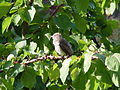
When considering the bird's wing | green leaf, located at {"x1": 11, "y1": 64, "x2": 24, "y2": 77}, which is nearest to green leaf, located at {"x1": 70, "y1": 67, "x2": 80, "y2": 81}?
green leaf, located at {"x1": 11, "y1": 64, "x2": 24, "y2": 77}

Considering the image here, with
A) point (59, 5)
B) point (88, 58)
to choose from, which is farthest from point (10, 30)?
point (88, 58)

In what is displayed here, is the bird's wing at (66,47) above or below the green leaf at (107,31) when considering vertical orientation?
below

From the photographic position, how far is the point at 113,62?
1143 millimetres

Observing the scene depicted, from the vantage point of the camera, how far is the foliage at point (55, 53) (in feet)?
4.07

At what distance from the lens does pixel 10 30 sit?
2365 millimetres

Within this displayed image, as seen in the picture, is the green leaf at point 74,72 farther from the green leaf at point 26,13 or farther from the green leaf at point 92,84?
the green leaf at point 26,13

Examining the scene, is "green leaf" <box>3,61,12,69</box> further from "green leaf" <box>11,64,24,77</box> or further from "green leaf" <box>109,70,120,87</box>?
"green leaf" <box>109,70,120,87</box>

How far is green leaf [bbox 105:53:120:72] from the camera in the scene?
1.13 meters

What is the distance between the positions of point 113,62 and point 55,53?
0.79m

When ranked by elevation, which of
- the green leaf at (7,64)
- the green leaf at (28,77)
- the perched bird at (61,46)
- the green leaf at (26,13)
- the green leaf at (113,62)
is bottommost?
the perched bird at (61,46)

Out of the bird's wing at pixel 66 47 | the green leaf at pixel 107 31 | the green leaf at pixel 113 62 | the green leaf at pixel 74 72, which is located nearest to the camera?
the green leaf at pixel 113 62

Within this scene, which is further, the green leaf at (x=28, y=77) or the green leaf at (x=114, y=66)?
the green leaf at (x=28, y=77)

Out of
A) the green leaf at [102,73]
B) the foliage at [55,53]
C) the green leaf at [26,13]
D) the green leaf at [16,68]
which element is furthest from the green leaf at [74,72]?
the green leaf at [26,13]

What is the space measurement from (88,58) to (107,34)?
133 centimetres
